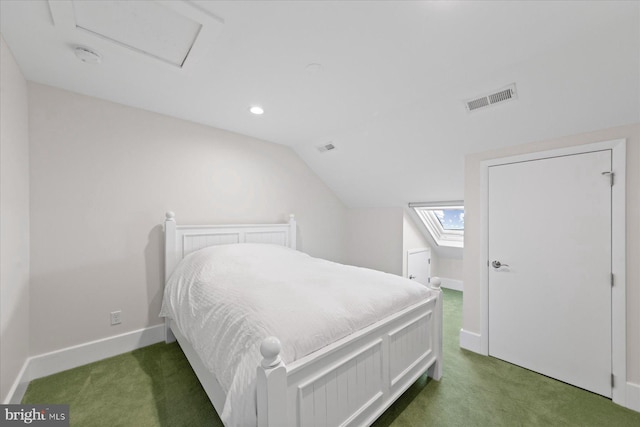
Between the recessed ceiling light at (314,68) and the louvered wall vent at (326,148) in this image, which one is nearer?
the recessed ceiling light at (314,68)

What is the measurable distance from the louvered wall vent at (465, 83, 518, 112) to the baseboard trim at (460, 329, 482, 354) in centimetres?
211

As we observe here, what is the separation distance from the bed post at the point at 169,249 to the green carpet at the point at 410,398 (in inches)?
13.2

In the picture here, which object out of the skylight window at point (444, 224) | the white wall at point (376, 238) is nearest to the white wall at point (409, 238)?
the white wall at point (376, 238)

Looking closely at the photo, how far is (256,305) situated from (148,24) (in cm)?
171

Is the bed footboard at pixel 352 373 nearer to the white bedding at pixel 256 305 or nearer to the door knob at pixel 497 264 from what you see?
the white bedding at pixel 256 305

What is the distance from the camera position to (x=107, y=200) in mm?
2357

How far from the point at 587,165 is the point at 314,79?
2.19 metres

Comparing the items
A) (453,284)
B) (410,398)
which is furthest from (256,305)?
(453,284)

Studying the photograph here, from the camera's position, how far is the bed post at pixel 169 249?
256 cm

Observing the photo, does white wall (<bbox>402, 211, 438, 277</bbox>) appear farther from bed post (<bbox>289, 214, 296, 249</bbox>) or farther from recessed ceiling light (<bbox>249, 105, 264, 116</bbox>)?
recessed ceiling light (<bbox>249, 105, 264, 116</bbox>)

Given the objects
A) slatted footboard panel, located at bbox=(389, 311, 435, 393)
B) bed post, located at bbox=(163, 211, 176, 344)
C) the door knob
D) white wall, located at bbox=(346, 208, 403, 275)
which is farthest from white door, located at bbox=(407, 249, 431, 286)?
bed post, located at bbox=(163, 211, 176, 344)

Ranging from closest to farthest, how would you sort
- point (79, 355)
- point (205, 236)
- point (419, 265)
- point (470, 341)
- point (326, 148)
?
point (79, 355) < point (470, 341) < point (205, 236) < point (326, 148) < point (419, 265)

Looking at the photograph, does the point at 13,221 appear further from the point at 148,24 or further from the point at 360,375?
the point at 360,375

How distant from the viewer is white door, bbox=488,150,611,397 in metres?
1.89
